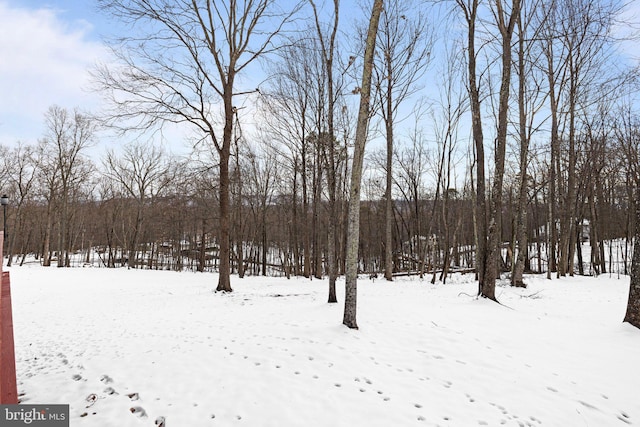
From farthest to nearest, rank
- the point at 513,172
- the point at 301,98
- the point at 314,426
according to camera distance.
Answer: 1. the point at 513,172
2. the point at 301,98
3. the point at 314,426

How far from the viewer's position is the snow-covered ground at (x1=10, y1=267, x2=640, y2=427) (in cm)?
304

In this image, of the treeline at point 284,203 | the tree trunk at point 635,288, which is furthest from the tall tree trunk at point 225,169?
the tree trunk at point 635,288

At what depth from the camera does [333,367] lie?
13.0 feet

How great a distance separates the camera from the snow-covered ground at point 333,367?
9.97 feet

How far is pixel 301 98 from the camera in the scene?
50.7 feet

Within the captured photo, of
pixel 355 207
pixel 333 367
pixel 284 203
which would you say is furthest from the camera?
pixel 284 203

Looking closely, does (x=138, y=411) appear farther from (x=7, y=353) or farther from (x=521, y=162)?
(x=521, y=162)

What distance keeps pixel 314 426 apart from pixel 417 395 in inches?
50.3

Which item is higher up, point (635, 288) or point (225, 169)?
point (225, 169)

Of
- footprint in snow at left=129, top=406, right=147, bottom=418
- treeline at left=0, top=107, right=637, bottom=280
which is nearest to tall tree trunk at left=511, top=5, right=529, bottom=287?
treeline at left=0, top=107, right=637, bottom=280

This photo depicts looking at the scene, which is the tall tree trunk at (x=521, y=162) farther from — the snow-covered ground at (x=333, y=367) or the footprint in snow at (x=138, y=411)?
the footprint in snow at (x=138, y=411)

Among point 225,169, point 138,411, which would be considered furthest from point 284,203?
point 138,411

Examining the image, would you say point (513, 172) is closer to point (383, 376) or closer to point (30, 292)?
point (383, 376)

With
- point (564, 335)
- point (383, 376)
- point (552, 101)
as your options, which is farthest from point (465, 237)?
point (383, 376)
